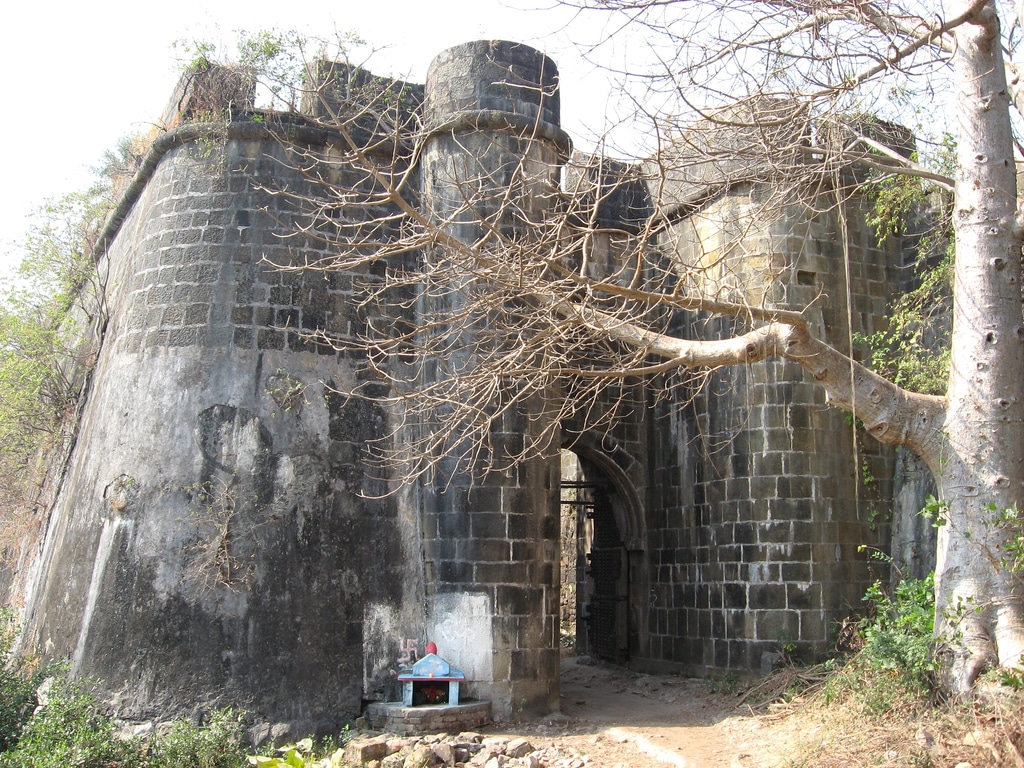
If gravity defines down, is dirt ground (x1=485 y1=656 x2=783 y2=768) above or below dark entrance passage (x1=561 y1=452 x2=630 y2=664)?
below

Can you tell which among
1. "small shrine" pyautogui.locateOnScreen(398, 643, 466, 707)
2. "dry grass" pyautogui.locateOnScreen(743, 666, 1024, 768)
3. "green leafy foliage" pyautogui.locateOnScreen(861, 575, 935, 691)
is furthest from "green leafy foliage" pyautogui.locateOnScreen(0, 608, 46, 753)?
"green leafy foliage" pyautogui.locateOnScreen(861, 575, 935, 691)

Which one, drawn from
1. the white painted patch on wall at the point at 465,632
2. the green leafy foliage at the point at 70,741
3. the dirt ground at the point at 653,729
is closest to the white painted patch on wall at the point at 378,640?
the white painted patch on wall at the point at 465,632

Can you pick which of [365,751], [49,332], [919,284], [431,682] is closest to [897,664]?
[431,682]

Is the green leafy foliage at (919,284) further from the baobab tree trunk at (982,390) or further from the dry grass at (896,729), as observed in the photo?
the dry grass at (896,729)

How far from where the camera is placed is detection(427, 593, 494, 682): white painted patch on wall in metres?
8.35

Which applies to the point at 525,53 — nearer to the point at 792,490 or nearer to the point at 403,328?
the point at 403,328

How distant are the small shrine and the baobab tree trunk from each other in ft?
12.9

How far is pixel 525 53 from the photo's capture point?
9641 mm

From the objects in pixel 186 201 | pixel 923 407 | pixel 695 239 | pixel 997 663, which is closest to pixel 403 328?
pixel 186 201

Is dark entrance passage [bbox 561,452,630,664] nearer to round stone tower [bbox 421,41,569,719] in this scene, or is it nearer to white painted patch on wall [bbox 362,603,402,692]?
round stone tower [bbox 421,41,569,719]

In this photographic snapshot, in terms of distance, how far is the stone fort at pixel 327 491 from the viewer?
806cm

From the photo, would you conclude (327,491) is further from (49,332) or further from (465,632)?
(49,332)

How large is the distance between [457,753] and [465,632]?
129 cm

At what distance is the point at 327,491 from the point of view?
8609 millimetres
